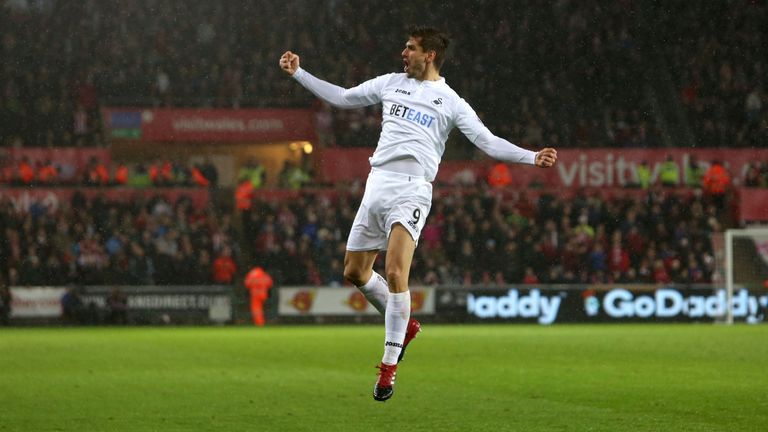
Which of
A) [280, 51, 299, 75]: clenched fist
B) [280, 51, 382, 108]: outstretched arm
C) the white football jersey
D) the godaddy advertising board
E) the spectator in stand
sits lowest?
the godaddy advertising board

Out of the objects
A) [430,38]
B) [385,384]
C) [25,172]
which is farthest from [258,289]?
[385,384]

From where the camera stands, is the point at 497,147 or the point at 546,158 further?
the point at 497,147

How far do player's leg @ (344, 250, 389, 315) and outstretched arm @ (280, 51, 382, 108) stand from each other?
1030 mm

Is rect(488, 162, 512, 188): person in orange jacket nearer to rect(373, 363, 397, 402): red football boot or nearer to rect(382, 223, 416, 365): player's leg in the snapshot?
rect(382, 223, 416, 365): player's leg

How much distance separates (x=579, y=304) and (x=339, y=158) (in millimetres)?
7363

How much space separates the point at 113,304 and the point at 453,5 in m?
14.9

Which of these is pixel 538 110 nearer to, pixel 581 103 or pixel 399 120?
pixel 581 103

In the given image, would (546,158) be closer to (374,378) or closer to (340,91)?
(340,91)

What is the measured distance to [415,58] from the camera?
27.3 feet

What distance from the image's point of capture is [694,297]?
2550cm

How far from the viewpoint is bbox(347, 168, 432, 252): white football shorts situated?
27.0 feet

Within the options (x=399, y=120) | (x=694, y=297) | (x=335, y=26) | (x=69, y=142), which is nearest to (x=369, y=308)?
(x=694, y=297)

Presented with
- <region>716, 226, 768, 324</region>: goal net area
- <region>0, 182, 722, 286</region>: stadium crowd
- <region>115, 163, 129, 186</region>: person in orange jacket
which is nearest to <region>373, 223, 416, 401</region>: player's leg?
<region>0, 182, 722, 286</region>: stadium crowd

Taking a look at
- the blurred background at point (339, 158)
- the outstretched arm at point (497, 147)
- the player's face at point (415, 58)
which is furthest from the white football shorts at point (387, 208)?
the blurred background at point (339, 158)
